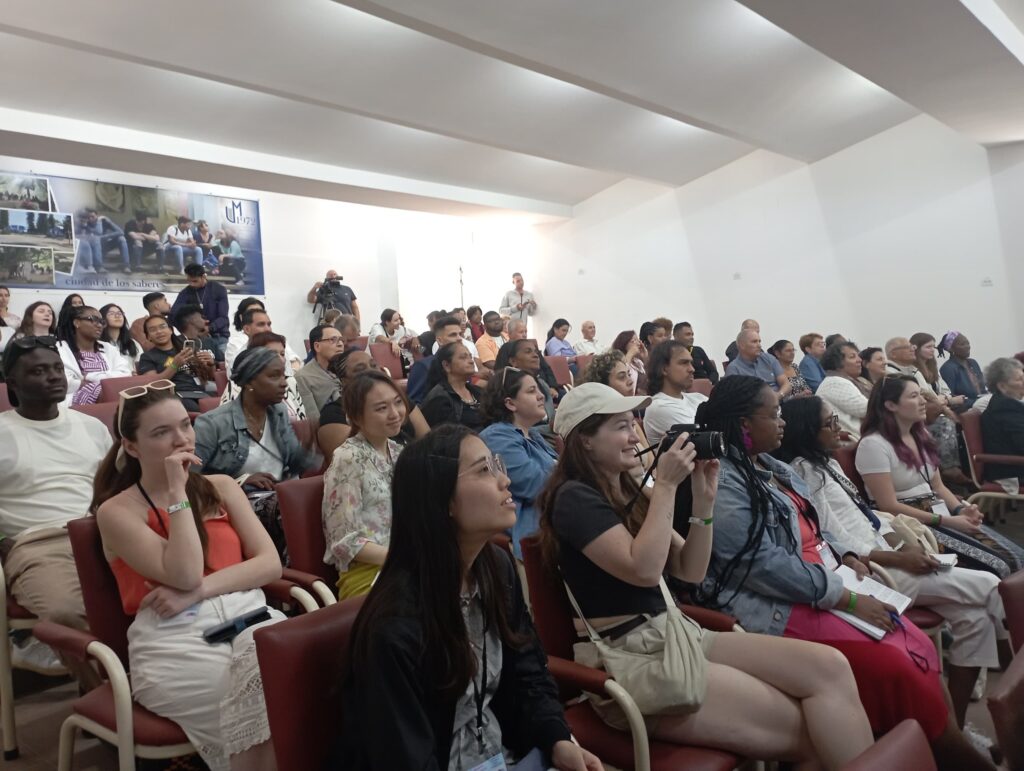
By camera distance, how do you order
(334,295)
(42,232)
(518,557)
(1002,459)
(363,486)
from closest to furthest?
(363,486) → (518,557) → (1002,459) → (42,232) → (334,295)

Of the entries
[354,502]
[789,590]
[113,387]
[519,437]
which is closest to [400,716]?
[354,502]

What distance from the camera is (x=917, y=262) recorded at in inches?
342

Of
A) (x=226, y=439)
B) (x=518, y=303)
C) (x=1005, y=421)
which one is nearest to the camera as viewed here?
(x=226, y=439)

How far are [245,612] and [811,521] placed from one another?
5.73 ft

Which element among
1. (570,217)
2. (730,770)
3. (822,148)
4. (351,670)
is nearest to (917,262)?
(822,148)

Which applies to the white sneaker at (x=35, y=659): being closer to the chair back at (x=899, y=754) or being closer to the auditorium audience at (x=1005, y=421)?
the chair back at (x=899, y=754)

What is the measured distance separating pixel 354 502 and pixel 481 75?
20.0ft

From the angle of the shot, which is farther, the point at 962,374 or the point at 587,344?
the point at 587,344

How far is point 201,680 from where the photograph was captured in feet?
5.20

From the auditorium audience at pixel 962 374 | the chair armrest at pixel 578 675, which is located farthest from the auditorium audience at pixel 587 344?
the chair armrest at pixel 578 675

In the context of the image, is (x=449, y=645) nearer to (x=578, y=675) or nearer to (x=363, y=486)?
(x=578, y=675)

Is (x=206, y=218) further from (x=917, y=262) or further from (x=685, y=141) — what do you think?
(x=917, y=262)

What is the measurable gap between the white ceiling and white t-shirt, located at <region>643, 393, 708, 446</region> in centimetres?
313

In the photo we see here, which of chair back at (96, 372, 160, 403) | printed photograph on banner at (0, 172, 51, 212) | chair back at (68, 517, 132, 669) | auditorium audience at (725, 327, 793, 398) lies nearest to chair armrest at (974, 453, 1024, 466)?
auditorium audience at (725, 327, 793, 398)
